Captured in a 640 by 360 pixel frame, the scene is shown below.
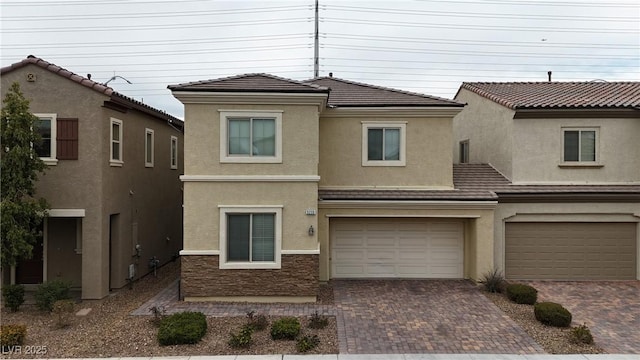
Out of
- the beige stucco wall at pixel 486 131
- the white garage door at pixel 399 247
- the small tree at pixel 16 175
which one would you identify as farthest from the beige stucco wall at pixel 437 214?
the small tree at pixel 16 175

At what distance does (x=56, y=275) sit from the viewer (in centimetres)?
1288

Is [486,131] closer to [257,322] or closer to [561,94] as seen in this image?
[561,94]

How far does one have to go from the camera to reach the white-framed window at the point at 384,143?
14344 mm

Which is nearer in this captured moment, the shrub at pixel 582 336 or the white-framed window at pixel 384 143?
the shrub at pixel 582 336

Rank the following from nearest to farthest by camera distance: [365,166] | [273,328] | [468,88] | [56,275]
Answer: [273,328]
[56,275]
[365,166]
[468,88]

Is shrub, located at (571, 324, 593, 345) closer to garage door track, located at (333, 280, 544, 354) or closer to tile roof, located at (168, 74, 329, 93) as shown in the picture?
garage door track, located at (333, 280, 544, 354)

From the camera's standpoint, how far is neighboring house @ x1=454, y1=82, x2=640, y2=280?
1442 centimetres

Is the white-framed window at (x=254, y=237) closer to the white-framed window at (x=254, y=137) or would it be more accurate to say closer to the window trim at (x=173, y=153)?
the white-framed window at (x=254, y=137)

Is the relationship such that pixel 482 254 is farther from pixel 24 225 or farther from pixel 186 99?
pixel 24 225

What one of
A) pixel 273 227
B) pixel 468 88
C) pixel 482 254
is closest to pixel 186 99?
pixel 273 227

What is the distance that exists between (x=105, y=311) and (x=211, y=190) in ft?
13.5

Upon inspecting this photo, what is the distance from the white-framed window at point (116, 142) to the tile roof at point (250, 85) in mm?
2742

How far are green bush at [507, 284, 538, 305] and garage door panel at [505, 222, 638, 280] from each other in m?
2.67

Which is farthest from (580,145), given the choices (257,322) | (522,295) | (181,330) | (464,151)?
(181,330)
